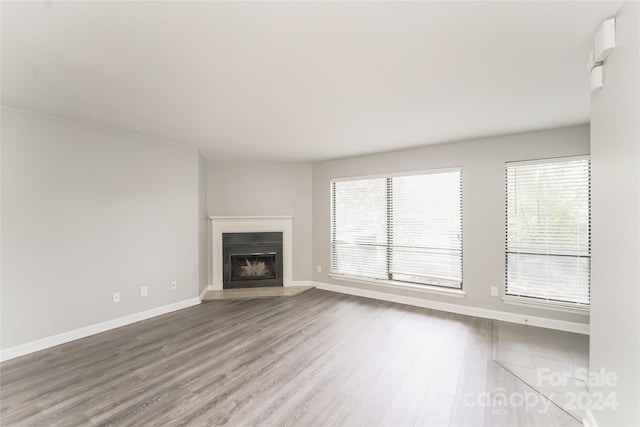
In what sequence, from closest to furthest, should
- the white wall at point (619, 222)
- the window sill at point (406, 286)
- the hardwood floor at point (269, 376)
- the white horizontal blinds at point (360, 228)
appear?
the white wall at point (619, 222) < the hardwood floor at point (269, 376) < the window sill at point (406, 286) < the white horizontal blinds at point (360, 228)

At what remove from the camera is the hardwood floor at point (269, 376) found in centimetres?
180

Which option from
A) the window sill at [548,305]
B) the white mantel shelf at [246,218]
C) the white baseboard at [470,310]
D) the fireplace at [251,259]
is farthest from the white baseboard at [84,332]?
the window sill at [548,305]

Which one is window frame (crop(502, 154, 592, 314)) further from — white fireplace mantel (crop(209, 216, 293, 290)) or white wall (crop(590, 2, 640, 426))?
white fireplace mantel (crop(209, 216, 293, 290))

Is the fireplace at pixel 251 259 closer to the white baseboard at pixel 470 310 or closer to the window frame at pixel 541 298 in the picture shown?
the white baseboard at pixel 470 310

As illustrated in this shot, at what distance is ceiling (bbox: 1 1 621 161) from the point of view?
1344 millimetres

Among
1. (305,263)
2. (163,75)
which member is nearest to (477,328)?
(305,263)

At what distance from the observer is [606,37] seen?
1.38 metres

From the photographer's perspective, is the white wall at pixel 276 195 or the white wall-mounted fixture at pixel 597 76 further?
the white wall at pixel 276 195

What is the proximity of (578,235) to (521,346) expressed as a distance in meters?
1.51

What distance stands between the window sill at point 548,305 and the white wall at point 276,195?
332 cm

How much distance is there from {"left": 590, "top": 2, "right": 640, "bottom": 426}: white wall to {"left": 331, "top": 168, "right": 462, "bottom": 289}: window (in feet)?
7.25

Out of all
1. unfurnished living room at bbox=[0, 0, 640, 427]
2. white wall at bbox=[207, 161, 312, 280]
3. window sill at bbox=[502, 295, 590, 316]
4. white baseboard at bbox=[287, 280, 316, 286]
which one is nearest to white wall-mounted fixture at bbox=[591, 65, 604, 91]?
unfurnished living room at bbox=[0, 0, 640, 427]

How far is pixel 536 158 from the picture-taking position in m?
3.25

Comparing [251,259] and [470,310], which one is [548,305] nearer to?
[470,310]
